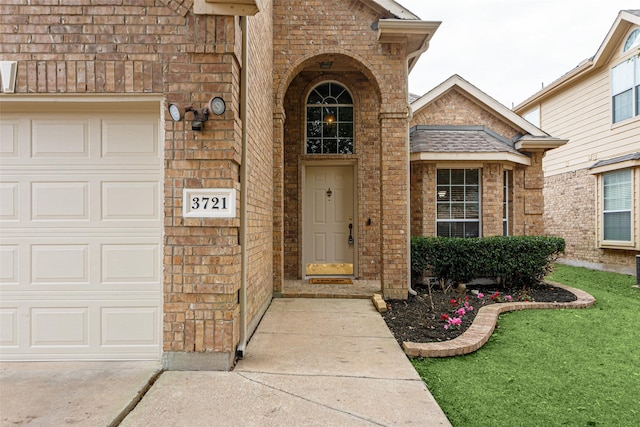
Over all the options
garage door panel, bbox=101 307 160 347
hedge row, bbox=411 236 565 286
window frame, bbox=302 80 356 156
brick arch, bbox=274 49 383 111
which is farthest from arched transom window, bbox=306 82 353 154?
garage door panel, bbox=101 307 160 347

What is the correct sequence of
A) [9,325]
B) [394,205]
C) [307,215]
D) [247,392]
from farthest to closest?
[307,215], [394,205], [9,325], [247,392]

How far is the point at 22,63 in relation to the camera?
9.91 ft

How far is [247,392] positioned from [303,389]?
1.44 feet

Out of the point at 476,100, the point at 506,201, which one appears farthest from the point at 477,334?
the point at 476,100

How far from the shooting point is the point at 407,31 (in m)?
5.62

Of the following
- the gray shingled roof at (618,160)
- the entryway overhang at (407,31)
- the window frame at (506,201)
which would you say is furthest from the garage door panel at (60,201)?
the gray shingled roof at (618,160)

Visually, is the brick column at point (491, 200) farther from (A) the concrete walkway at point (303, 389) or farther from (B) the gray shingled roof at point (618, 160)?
(A) the concrete walkway at point (303, 389)

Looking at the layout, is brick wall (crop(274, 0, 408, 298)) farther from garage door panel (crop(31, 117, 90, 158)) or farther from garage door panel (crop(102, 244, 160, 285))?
garage door panel (crop(31, 117, 90, 158))

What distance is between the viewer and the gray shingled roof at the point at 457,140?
773 centimetres

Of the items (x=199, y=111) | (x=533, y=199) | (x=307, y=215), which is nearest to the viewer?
(x=199, y=111)

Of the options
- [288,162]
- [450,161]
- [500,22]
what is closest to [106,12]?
[288,162]

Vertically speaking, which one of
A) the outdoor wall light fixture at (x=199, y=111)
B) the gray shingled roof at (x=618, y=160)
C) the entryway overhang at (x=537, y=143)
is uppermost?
the entryway overhang at (x=537, y=143)

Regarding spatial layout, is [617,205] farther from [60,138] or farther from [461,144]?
[60,138]

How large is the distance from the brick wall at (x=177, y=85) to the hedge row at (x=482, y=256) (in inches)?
183
